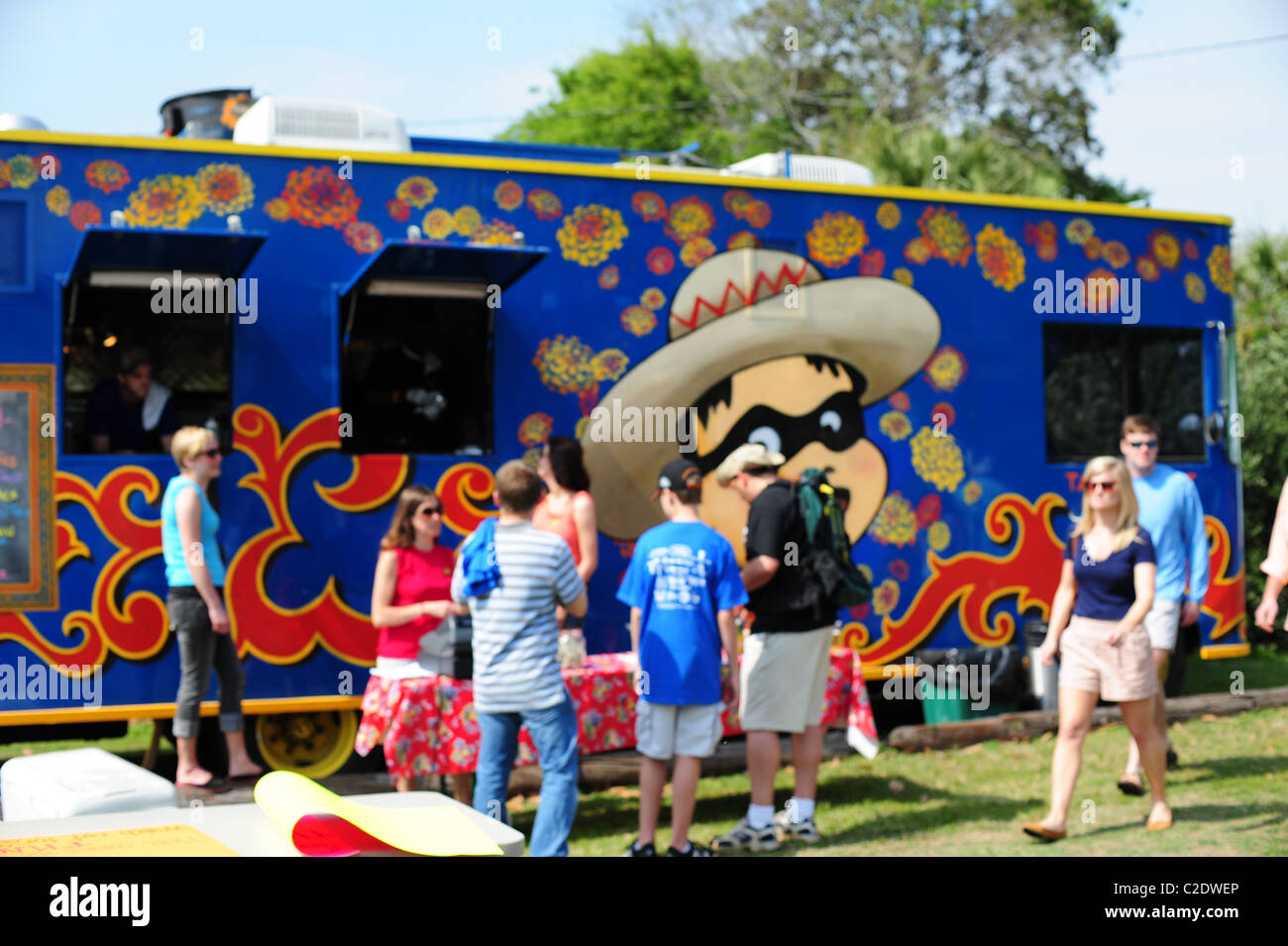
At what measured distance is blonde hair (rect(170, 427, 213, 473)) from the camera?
21.4ft

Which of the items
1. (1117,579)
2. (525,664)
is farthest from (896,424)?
(525,664)

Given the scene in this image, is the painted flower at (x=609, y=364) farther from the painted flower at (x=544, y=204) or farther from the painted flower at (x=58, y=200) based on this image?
the painted flower at (x=58, y=200)

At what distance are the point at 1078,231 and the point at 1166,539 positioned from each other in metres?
2.71

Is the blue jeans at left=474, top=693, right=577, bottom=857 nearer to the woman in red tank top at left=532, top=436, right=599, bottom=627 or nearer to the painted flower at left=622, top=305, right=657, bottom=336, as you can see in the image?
the woman in red tank top at left=532, top=436, right=599, bottom=627

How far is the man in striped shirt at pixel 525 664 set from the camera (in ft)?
17.3

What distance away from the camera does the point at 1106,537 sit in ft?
19.9

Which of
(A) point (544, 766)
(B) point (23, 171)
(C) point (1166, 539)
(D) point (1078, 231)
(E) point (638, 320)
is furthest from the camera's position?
(D) point (1078, 231)

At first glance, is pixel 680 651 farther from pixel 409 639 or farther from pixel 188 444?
pixel 188 444

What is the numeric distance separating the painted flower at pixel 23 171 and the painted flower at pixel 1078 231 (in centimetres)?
633

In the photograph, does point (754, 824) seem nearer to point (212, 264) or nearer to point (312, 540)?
point (312, 540)

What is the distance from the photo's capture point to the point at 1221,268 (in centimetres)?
953

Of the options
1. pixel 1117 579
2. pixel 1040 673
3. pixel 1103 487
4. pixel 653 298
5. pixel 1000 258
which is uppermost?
pixel 1000 258

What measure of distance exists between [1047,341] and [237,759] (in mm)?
5719

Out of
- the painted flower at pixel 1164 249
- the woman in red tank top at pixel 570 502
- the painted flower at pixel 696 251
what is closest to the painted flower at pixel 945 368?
the painted flower at pixel 696 251
